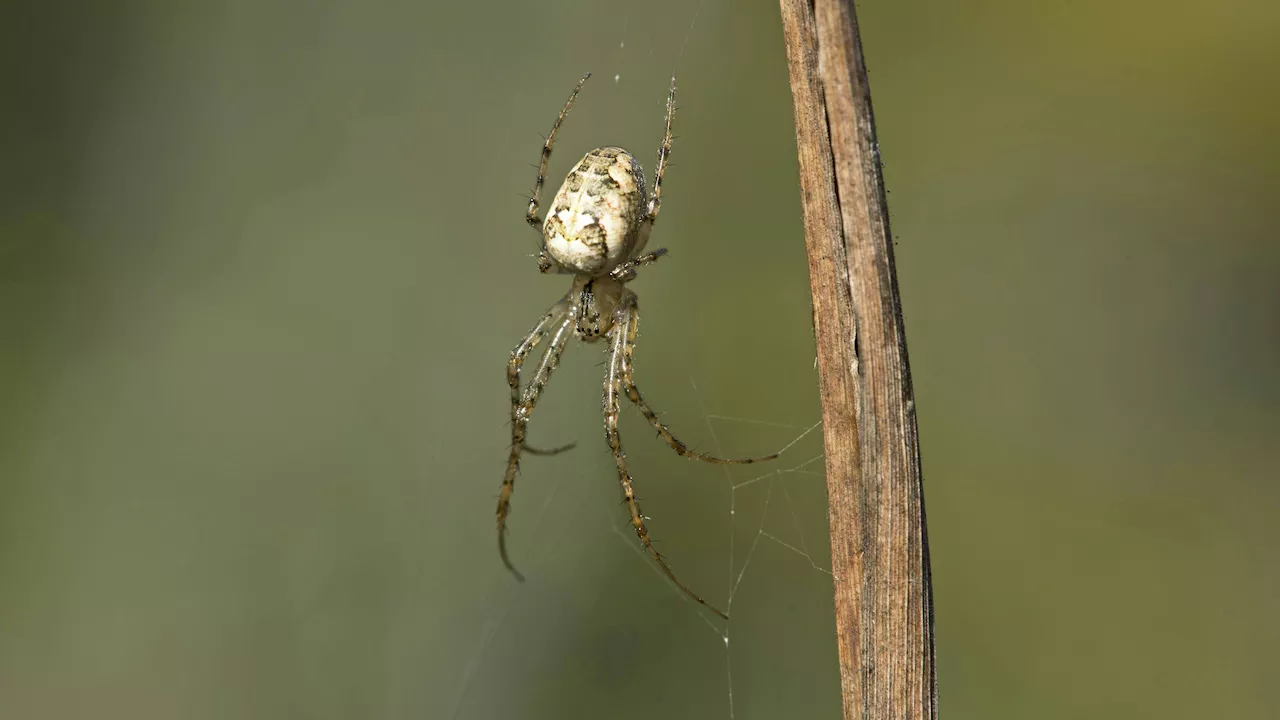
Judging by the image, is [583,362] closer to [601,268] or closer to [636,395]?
[636,395]

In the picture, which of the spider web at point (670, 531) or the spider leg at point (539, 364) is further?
the spider web at point (670, 531)

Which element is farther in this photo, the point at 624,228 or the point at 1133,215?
the point at 1133,215

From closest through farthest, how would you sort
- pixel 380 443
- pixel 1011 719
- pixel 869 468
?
1. pixel 869 468
2. pixel 1011 719
3. pixel 380 443

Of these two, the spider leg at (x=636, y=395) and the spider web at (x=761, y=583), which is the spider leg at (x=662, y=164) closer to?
the spider leg at (x=636, y=395)

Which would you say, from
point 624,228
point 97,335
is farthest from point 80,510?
point 624,228

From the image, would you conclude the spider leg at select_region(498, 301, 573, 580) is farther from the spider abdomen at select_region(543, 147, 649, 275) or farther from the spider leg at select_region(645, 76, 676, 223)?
the spider leg at select_region(645, 76, 676, 223)

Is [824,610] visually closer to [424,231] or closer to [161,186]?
[424,231]

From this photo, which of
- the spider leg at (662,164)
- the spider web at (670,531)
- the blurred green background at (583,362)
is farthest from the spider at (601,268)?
the blurred green background at (583,362)
